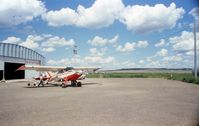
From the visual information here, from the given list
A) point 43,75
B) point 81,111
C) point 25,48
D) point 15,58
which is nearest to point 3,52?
point 15,58

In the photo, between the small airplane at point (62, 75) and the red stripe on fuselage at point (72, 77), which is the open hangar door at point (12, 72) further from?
the red stripe on fuselage at point (72, 77)

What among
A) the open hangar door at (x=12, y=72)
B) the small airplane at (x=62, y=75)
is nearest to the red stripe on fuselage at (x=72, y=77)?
the small airplane at (x=62, y=75)

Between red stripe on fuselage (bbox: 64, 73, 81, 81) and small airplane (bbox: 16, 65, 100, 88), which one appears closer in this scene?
red stripe on fuselage (bbox: 64, 73, 81, 81)

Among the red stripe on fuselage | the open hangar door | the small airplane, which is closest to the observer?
the red stripe on fuselage

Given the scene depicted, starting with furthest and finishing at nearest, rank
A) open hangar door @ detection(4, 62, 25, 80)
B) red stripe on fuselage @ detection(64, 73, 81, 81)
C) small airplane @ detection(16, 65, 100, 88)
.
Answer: open hangar door @ detection(4, 62, 25, 80), small airplane @ detection(16, 65, 100, 88), red stripe on fuselage @ detection(64, 73, 81, 81)

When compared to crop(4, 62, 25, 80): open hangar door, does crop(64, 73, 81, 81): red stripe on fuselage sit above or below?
below

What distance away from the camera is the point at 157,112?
10.6 meters

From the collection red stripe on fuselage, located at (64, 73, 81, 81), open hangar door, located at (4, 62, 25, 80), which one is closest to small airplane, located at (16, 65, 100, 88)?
red stripe on fuselage, located at (64, 73, 81, 81)

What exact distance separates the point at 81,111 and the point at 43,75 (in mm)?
21887

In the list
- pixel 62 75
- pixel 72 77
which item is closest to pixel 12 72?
pixel 62 75

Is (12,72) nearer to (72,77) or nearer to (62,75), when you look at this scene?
(62,75)

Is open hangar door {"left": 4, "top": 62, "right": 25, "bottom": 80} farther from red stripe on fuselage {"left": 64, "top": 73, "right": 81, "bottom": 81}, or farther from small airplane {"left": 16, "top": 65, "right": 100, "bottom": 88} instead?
red stripe on fuselage {"left": 64, "top": 73, "right": 81, "bottom": 81}

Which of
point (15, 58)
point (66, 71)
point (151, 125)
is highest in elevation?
point (15, 58)

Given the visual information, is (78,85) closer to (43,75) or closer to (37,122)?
(43,75)
